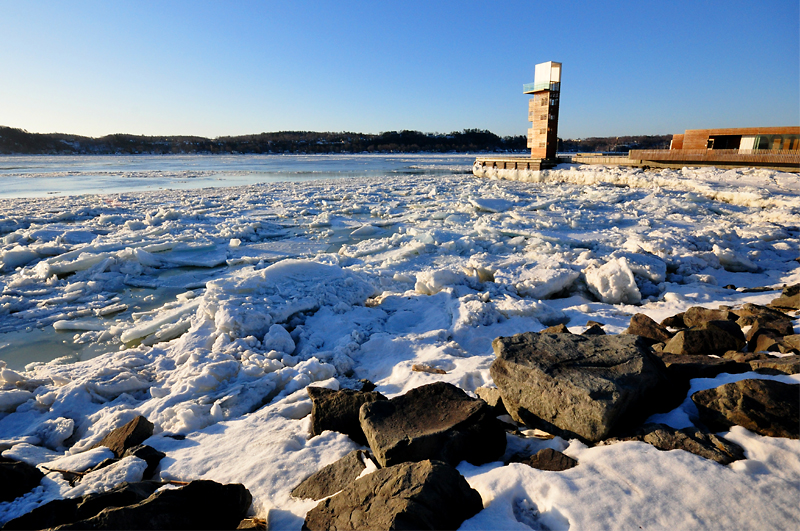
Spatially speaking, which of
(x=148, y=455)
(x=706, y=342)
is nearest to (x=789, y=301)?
(x=706, y=342)

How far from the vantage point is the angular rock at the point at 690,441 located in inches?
71.7

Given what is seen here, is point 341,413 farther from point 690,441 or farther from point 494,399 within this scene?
point 690,441

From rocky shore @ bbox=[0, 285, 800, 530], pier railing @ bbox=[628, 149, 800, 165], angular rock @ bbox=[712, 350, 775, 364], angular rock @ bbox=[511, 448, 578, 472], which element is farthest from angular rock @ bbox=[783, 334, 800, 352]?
pier railing @ bbox=[628, 149, 800, 165]

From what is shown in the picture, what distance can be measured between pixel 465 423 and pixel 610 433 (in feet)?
2.47

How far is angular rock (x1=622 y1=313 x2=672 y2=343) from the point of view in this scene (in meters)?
3.53

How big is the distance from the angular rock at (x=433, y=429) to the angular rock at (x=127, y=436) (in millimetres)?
1565

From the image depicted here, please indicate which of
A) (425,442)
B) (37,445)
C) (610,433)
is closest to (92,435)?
(37,445)

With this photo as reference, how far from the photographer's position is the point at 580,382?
2.19 m

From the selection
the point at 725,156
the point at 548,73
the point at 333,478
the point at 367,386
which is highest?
the point at 548,73

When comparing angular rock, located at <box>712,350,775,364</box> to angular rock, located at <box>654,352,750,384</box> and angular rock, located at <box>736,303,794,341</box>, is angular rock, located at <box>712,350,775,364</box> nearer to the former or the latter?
angular rock, located at <box>654,352,750,384</box>

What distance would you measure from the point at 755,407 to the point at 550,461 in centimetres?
105

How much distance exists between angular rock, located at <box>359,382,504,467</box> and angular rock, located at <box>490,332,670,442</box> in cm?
27

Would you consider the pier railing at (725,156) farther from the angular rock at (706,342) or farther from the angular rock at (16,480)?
the angular rock at (16,480)

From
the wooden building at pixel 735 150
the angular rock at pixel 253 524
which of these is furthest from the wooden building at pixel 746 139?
the angular rock at pixel 253 524
